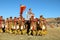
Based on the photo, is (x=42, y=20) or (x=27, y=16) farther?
(x=27, y=16)

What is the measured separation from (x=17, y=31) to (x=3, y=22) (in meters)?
2.34

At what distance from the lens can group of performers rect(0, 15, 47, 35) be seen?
2317 centimetres

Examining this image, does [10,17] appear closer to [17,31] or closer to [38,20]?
[17,31]

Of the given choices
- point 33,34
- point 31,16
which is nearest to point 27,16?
point 31,16

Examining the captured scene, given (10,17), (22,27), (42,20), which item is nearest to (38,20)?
(42,20)

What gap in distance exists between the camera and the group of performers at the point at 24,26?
2317 cm

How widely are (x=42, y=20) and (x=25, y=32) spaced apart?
2503 mm

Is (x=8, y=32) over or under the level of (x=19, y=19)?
under

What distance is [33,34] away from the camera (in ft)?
75.3

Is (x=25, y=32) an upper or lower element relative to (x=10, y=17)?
lower

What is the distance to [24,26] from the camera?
23.9m

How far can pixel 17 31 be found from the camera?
2373 centimetres

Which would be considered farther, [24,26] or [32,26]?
[24,26]

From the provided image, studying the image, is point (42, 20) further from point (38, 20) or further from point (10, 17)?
point (10, 17)
